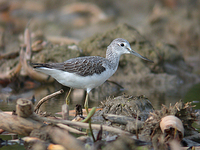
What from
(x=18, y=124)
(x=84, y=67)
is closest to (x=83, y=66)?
(x=84, y=67)

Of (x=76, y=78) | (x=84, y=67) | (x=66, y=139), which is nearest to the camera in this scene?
(x=66, y=139)

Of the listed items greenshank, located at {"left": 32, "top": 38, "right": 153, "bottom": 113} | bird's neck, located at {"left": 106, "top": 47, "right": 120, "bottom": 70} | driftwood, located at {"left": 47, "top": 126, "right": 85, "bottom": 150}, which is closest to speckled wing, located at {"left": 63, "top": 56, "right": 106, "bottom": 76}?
greenshank, located at {"left": 32, "top": 38, "right": 153, "bottom": 113}

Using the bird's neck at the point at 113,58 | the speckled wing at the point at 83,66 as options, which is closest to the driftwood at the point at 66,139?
the speckled wing at the point at 83,66

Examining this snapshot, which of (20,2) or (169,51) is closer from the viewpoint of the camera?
(169,51)

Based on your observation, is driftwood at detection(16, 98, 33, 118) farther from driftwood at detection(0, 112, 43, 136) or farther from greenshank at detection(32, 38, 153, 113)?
greenshank at detection(32, 38, 153, 113)

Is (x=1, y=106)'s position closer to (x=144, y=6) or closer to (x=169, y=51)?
(x=169, y=51)

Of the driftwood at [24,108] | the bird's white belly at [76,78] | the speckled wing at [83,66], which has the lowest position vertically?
the driftwood at [24,108]

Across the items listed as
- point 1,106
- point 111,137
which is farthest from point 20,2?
point 111,137

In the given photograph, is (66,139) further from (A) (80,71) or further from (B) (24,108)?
(A) (80,71)

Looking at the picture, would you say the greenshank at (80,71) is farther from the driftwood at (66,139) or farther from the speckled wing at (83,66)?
the driftwood at (66,139)

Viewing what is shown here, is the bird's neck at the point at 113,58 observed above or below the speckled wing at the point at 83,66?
above

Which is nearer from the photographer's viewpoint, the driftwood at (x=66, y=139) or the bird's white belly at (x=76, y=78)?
the driftwood at (x=66, y=139)

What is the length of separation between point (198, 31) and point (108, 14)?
235 inches

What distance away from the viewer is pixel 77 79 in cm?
664
